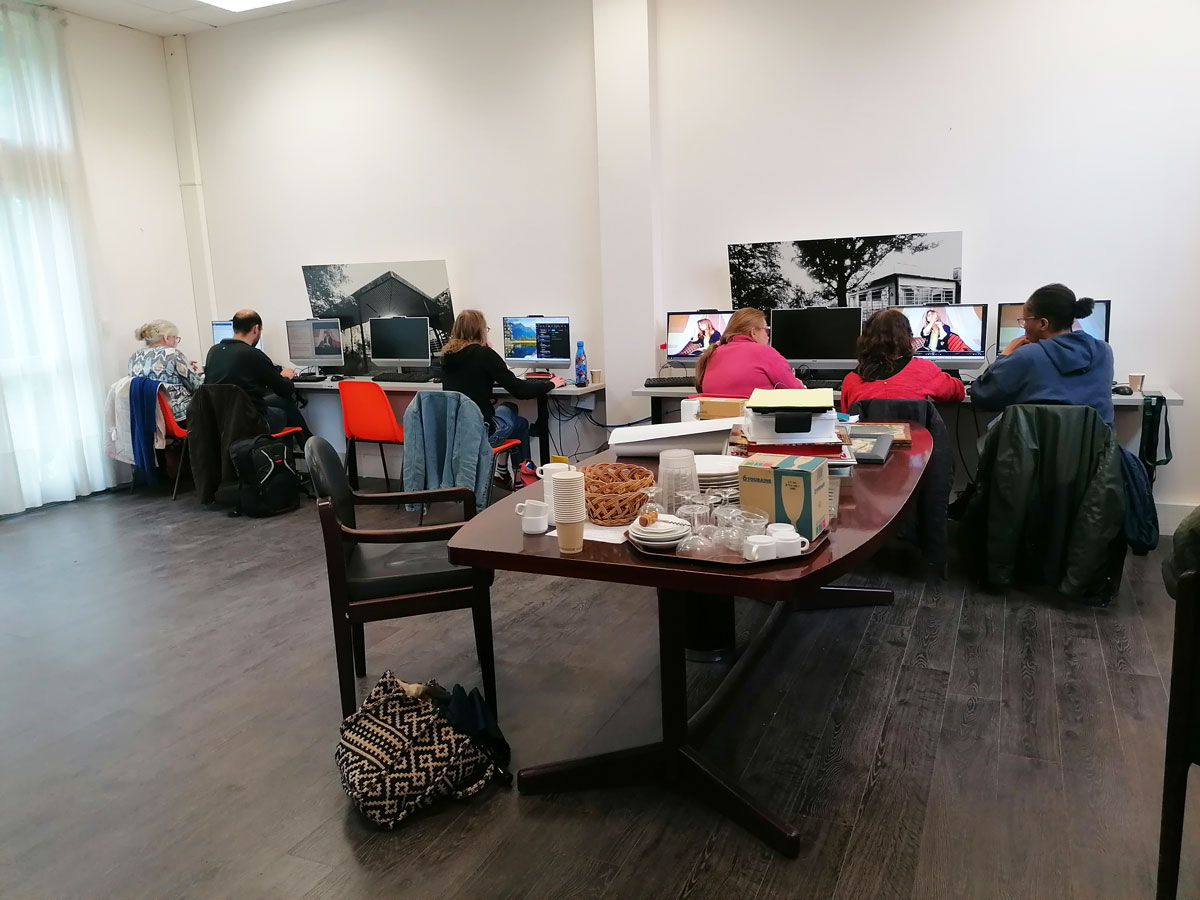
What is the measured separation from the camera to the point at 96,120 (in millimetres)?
5859

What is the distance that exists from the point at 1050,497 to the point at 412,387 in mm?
3763

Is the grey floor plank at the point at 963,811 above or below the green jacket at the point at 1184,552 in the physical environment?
below

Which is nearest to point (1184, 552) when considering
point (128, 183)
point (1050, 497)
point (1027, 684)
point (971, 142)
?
point (1027, 684)

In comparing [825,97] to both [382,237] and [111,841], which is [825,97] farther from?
[111,841]

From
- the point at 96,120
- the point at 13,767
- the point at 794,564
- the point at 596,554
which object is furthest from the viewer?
the point at 96,120

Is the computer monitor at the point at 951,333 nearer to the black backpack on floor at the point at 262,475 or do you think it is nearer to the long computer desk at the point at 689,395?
the long computer desk at the point at 689,395

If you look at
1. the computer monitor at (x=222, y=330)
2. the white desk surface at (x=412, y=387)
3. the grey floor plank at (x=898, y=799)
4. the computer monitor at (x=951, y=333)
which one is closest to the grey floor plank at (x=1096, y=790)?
the grey floor plank at (x=898, y=799)

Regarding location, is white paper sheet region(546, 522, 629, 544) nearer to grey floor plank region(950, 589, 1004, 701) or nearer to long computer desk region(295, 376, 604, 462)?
grey floor plank region(950, 589, 1004, 701)

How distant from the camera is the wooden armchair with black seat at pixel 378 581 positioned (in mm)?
2301

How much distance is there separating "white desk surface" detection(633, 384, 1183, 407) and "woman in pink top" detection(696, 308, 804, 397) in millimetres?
374

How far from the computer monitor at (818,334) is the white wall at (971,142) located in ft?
1.77

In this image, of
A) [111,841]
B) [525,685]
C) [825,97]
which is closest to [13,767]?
[111,841]

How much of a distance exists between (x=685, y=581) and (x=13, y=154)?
18.9 ft

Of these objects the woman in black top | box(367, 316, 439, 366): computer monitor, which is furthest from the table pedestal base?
box(367, 316, 439, 366): computer monitor
